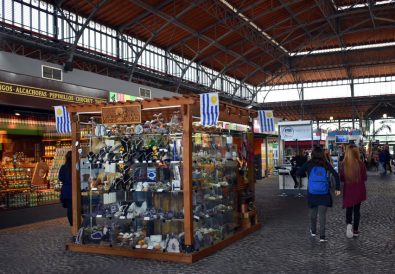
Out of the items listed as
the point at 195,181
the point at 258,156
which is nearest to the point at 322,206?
the point at 195,181

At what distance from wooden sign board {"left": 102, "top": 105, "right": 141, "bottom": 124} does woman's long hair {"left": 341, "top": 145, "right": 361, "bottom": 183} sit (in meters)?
3.68

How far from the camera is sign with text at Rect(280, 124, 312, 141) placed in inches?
653

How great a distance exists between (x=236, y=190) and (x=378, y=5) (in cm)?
2170

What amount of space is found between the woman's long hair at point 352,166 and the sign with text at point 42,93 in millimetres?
8043

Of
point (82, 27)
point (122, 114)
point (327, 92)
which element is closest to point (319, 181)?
point (122, 114)

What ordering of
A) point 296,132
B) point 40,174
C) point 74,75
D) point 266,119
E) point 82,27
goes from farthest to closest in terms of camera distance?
point 82,27
point 296,132
point 74,75
point 40,174
point 266,119

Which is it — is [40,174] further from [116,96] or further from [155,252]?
[155,252]

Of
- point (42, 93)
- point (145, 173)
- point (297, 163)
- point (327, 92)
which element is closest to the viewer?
point (145, 173)

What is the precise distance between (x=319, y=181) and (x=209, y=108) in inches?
88.1

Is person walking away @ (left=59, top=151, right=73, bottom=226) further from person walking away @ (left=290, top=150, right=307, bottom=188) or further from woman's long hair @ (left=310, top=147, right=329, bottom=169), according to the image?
person walking away @ (left=290, top=150, right=307, bottom=188)

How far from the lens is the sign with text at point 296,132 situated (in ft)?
54.4

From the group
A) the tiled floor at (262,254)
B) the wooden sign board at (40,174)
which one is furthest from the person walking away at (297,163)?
the wooden sign board at (40,174)

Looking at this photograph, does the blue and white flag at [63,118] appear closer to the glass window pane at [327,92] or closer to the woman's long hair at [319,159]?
the woman's long hair at [319,159]

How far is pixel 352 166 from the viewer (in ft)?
25.4
